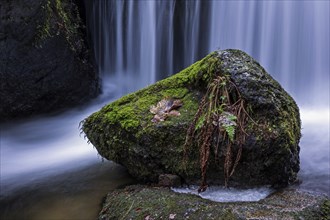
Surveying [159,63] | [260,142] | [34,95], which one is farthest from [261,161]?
[159,63]

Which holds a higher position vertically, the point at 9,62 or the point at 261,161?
the point at 9,62

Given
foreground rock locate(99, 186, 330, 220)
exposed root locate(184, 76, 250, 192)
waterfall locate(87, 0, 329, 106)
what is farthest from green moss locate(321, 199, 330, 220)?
waterfall locate(87, 0, 329, 106)

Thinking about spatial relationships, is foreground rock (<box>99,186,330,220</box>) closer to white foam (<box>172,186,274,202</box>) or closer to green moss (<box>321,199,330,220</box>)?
green moss (<box>321,199,330,220</box>)

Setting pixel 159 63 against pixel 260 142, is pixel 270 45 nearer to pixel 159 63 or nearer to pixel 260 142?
pixel 159 63

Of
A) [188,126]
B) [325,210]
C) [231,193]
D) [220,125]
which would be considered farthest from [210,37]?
[325,210]

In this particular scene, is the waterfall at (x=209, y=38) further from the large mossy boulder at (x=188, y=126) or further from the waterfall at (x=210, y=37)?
the large mossy boulder at (x=188, y=126)

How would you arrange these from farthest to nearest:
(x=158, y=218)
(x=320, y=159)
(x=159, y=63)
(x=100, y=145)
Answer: (x=159, y=63), (x=320, y=159), (x=100, y=145), (x=158, y=218)

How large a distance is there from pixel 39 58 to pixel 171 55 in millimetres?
2548

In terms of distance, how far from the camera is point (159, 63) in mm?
7609

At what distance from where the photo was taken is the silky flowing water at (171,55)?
4773 millimetres

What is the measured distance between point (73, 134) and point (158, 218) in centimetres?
310

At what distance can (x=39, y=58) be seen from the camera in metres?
5.94

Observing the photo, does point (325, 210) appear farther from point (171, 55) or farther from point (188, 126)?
point (171, 55)

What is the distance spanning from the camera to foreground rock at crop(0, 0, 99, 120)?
18.7ft
